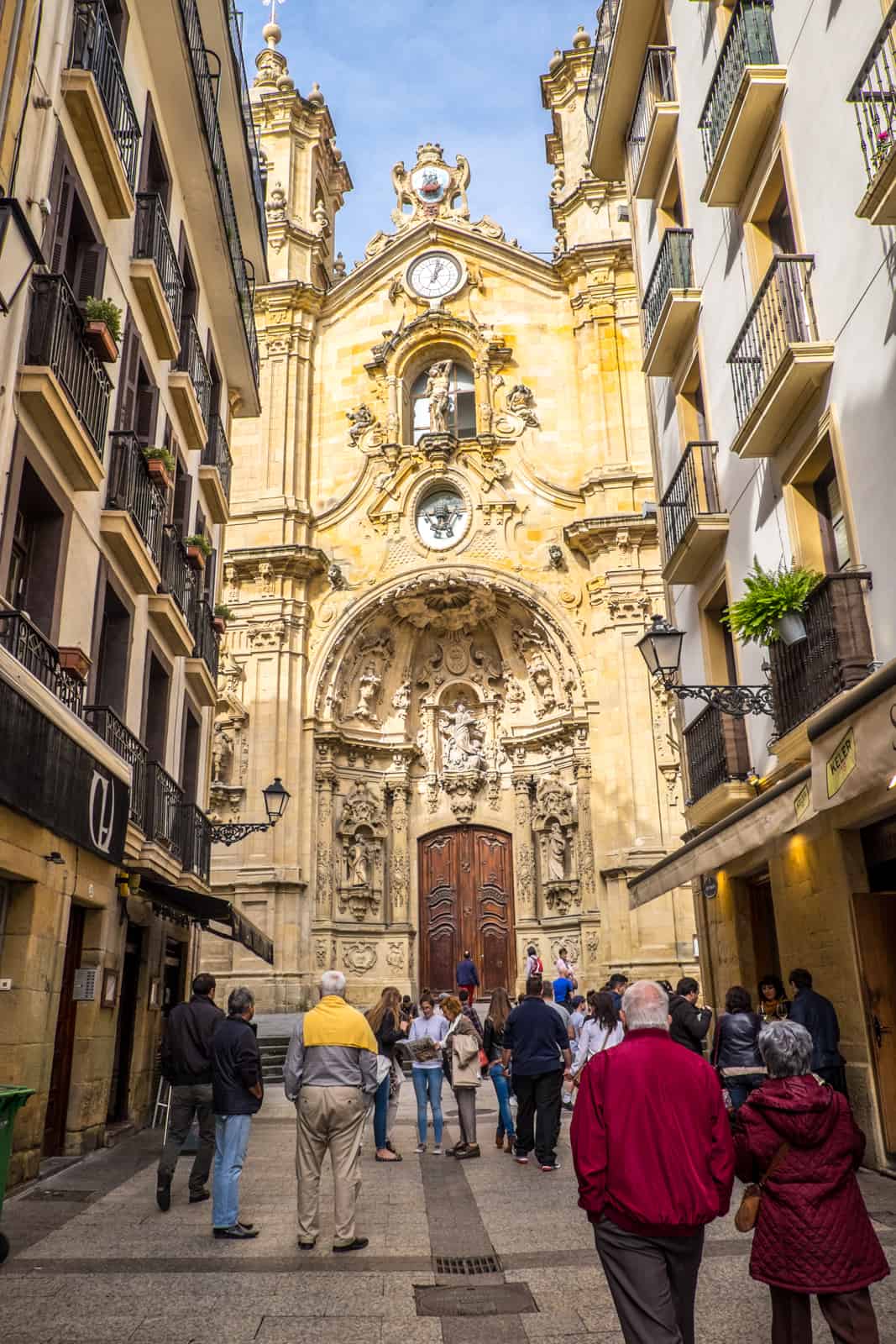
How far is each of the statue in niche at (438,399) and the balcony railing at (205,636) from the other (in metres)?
11.2

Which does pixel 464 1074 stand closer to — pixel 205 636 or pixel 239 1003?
pixel 239 1003

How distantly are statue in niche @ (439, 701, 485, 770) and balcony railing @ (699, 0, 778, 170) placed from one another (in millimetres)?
15568

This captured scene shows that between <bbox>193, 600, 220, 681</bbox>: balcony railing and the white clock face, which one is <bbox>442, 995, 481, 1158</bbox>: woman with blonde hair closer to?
<bbox>193, 600, 220, 681</bbox>: balcony railing

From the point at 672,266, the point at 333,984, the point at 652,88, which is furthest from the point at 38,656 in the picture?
the point at 652,88

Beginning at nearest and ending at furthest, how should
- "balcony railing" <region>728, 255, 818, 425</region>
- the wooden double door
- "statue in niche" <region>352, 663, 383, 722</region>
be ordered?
1. "balcony railing" <region>728, 255, 818, 425</region>
2. the wooden double door
3. "statue in niche" <region>352, 663, 383, 722</region>

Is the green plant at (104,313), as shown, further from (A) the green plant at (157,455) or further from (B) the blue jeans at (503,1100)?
(B) the blue jeans at (503,1100)

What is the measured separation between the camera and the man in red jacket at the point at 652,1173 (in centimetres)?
342

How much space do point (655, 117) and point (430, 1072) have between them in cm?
1185

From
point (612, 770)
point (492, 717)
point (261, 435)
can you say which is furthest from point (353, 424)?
point (612, 770)

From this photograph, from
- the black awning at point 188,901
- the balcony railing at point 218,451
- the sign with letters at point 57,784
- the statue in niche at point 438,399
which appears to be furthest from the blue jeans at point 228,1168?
the statue in niche at point 438,399

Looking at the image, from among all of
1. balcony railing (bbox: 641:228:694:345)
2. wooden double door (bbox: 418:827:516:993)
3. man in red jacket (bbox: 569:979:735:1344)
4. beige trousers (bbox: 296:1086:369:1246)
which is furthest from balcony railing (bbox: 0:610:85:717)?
wooden double door (bbox: 418:827:516:993)

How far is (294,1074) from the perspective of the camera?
6633mm

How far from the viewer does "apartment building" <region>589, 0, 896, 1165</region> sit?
8188 millimetres

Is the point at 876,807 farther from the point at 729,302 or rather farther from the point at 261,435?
the point at 261,435
